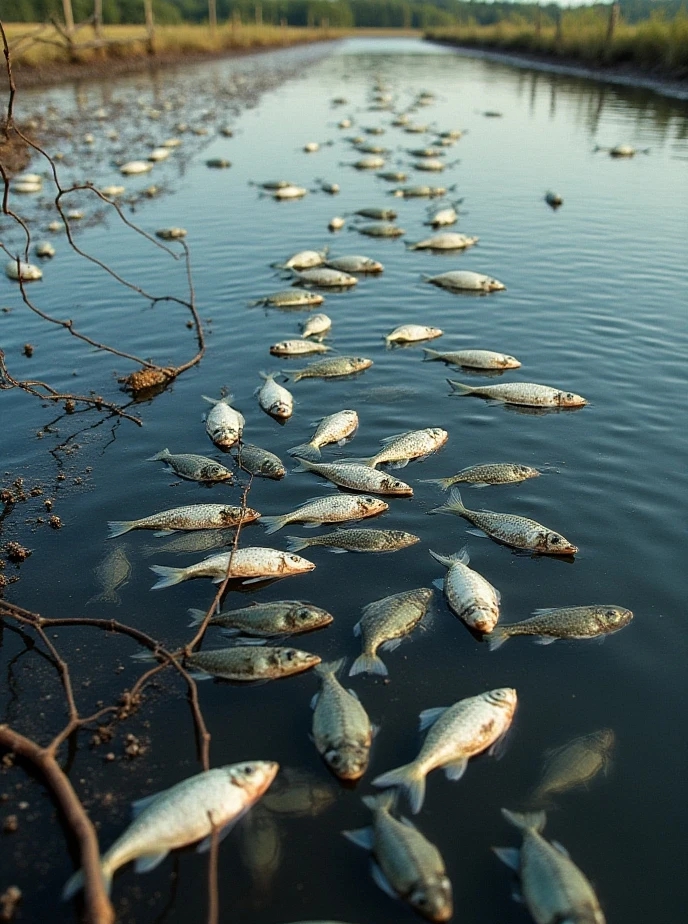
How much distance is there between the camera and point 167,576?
6555 millimetres

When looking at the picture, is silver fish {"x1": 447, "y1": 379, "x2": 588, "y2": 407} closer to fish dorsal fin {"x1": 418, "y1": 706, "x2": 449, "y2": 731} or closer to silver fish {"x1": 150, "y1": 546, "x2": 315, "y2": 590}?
silver fish {"x1": 150, "y1": 546, "x2": 315, "y2": 590}

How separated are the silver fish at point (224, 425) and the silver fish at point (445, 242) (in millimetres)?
8798

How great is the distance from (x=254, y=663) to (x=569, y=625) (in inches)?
104

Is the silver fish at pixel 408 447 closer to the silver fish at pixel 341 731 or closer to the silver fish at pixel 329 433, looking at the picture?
the silver fish at pixel 329 433

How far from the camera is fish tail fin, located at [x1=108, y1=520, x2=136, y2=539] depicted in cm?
720

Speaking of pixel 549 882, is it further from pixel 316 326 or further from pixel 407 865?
pixel 316 326

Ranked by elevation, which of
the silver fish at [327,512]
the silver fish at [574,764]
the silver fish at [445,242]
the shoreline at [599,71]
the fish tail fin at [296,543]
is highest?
the shoreline at [599,71]

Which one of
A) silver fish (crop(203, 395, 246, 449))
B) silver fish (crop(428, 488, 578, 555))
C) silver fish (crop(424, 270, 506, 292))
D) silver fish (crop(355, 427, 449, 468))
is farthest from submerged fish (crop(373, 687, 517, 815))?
silver fish (crop(424, 270, 506, 292))

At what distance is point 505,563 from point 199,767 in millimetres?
3461

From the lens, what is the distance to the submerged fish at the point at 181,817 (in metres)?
4.12

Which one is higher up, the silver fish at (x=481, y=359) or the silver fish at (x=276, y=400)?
the silver fish at (x=481, y=359)

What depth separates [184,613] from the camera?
6.25 m

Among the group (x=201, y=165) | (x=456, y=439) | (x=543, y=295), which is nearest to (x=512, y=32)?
(x=201, y=165)

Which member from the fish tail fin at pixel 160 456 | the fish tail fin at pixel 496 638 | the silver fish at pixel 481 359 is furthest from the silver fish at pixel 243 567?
the silver fish at pixel 481 359
